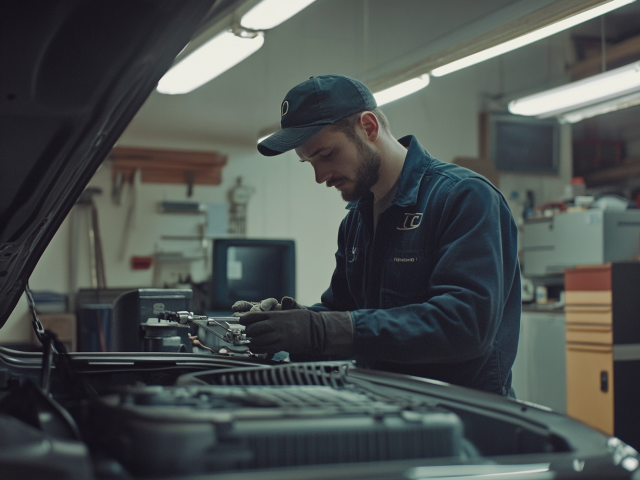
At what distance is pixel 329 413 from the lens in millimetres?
684

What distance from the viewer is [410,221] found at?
1444mm

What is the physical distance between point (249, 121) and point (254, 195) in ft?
2.19

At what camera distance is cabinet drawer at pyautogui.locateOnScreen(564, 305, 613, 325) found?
3.85 metres

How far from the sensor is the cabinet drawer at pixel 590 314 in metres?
3.85

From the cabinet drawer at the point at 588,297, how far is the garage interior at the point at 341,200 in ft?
0.05

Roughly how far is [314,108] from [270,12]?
141cm

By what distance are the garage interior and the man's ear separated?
7.25 ft

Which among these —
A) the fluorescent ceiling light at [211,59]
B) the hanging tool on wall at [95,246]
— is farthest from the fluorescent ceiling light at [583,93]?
the hanging tool on wall at [95,246]

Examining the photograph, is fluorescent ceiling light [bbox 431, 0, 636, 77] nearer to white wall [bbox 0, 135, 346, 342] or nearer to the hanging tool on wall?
white wall [bbox 0, 135, 346, 342]

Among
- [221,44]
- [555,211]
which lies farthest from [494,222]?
[555,211]

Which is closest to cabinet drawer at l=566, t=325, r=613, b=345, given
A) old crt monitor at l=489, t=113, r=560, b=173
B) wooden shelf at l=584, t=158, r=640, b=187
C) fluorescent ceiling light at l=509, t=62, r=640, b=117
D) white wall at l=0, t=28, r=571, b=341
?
fluorescent ceiling light at l=509, t=62, r=640, b=117

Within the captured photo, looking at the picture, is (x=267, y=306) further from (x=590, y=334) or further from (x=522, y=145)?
(x=522, y=145)

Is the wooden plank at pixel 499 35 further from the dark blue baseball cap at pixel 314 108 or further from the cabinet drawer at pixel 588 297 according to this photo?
the cabinet drawer at pixel 588 297

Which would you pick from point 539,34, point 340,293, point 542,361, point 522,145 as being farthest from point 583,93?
point 340,293
